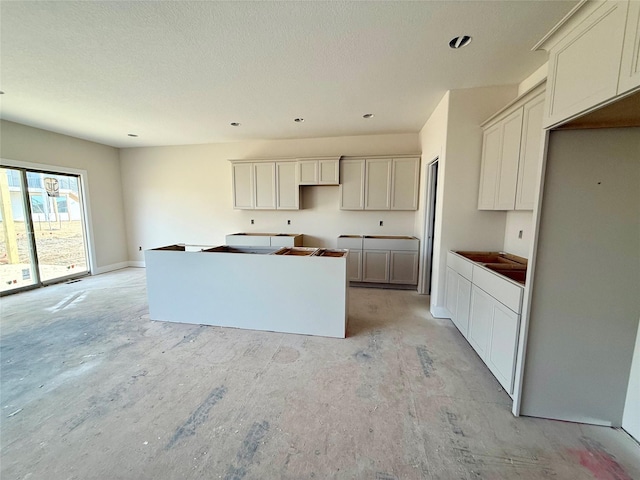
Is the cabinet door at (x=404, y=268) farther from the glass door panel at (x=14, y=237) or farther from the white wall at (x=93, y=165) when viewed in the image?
the glass door panel at (x=14, y=237)

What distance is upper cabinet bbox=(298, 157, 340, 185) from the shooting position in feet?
14.6

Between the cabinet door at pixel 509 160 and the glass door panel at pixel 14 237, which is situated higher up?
the cabinet door at pixel 509 160

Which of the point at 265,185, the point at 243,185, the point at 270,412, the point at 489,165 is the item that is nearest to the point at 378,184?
the point at 489,165

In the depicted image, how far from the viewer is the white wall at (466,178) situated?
275cm

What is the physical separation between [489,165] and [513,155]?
14.4 inches

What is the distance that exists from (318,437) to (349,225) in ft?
12.3

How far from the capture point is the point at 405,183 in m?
4.29

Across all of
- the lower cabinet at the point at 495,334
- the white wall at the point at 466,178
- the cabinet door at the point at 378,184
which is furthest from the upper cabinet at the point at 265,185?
the lower cabinet at the point at 495,334

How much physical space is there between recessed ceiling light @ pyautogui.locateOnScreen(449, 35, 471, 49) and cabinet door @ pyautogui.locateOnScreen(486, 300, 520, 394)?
6.98 ft

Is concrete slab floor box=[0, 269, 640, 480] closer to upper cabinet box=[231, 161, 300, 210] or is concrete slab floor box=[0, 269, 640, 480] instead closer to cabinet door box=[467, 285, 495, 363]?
cabinet door box=[467, 285, 495, 363]

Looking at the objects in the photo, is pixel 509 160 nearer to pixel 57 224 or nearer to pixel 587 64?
pixel 587 64

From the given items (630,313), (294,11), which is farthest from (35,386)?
(630,313)

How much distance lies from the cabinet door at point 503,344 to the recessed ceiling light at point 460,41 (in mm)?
2127

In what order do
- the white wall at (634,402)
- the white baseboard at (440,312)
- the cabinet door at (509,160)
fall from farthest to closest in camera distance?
the white baseboard at (440,312)
the cabinet door at (509,160)
the white wall at (634,402)
